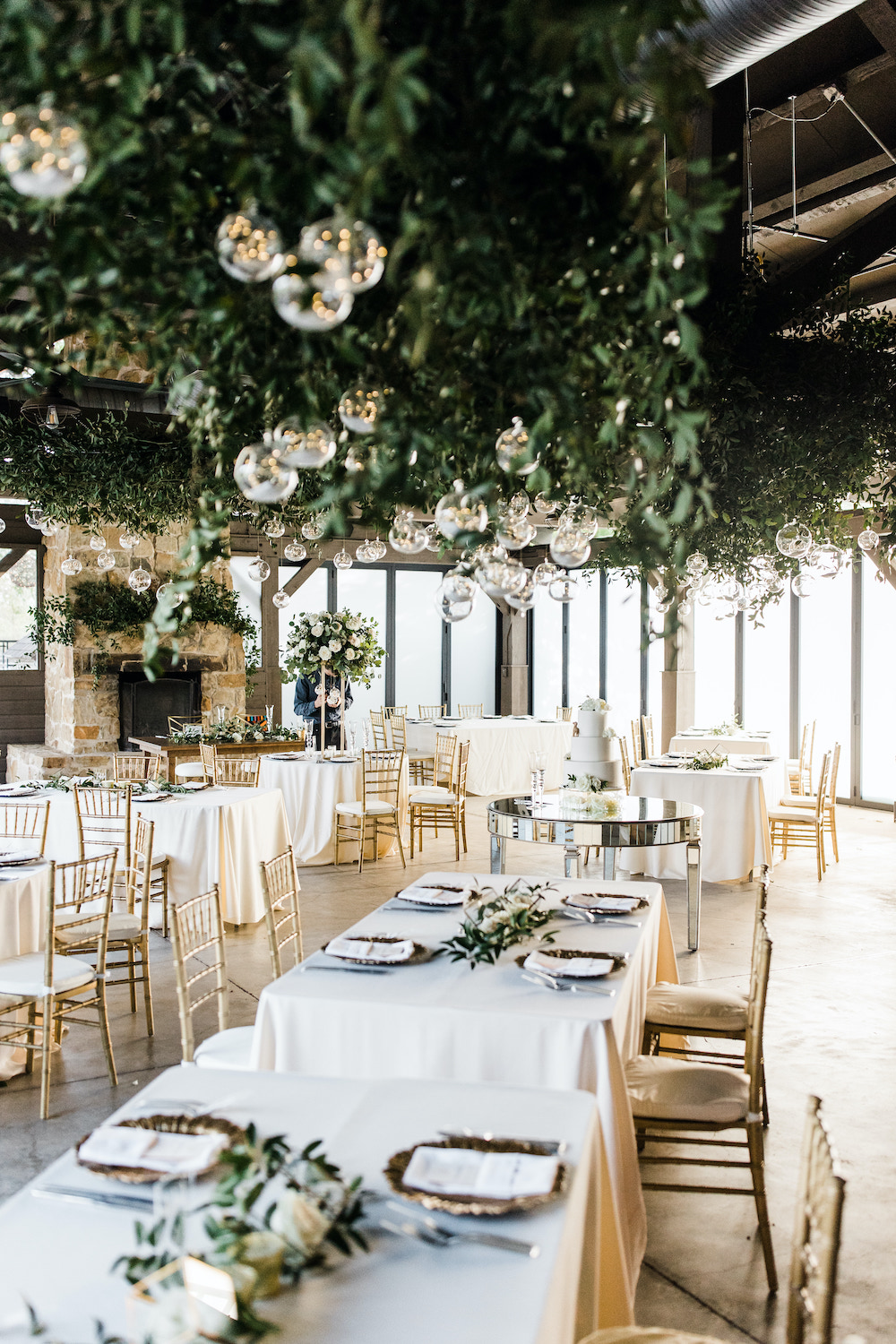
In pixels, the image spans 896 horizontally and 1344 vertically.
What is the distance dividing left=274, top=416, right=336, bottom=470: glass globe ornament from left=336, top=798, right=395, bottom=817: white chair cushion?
6.77 m

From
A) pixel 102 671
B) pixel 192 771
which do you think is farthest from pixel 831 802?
pixel 102 671

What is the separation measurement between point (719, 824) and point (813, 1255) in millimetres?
6622

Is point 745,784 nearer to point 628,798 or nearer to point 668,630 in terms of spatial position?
point 628,798

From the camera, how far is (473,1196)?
187 centimetres

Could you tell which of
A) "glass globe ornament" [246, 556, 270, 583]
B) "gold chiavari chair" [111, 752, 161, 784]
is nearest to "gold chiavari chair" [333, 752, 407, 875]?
"gold chiavari chair" [111, 752, 161, 784]

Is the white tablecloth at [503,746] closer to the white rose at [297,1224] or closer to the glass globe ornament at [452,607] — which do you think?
the glass globe ornament at [452,607]

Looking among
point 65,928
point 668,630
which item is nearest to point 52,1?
point 668,630

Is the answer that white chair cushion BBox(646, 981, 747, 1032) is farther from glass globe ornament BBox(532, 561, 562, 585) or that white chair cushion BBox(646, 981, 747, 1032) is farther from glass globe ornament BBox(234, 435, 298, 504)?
glass globe ornament BBox(234, 435, 298, 504)

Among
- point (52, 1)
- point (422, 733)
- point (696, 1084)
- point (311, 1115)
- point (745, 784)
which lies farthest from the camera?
point (422, 733)

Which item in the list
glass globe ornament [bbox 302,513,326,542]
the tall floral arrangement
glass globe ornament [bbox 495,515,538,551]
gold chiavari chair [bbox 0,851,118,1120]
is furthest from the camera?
the tall floral arrangement

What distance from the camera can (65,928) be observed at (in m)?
5.03

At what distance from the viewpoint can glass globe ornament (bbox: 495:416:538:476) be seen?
198 cm

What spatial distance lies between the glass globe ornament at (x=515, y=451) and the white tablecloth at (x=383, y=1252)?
1378mm

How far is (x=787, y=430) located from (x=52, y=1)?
3649 mm
